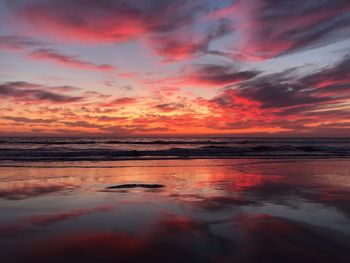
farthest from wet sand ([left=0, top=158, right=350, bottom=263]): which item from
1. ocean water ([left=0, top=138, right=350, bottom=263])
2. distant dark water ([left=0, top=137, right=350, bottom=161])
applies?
distant dark water ([left=0, top=137, right=350, bottom=161])

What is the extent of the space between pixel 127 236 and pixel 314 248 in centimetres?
283

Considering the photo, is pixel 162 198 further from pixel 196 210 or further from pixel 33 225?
pixel 33 225

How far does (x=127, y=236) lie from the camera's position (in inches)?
211

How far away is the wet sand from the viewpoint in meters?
4.65

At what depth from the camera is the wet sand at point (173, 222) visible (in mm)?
4652

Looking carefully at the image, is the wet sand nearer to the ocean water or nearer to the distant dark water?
the ocean water

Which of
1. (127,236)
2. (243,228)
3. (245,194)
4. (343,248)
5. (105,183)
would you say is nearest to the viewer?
(343,248)

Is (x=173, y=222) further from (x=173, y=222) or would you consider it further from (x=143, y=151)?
(x=143, y=151)

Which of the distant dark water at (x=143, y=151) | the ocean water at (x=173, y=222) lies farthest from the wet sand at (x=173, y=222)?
the distant dark water at (x=143, y=151)

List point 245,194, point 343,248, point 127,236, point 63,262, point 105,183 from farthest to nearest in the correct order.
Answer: point 105,183 < point 245,194 < point 127,236 < point 343,248 < point 63,262

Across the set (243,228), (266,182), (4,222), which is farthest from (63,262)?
(266,182)

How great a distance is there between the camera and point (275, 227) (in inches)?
232

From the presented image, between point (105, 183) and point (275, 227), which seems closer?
point (275, 227)

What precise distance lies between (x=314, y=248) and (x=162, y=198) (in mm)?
4395
